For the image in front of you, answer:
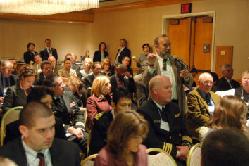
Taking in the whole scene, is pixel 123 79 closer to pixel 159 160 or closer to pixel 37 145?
pixel 159 160

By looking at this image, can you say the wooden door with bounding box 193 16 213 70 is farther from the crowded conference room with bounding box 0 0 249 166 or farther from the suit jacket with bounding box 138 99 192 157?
the suit jacket with bounding box 138 99 192 157

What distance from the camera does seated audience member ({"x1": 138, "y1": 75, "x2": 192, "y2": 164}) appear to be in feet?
9.98

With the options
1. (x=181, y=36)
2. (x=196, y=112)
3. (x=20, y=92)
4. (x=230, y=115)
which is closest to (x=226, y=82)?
(x=196, y=112)

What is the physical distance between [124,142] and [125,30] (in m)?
9.42

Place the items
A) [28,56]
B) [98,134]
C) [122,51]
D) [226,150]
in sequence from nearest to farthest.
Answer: [226,150] < [98,134] < [122,51] < [28,56]

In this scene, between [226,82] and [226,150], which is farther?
[226,82]

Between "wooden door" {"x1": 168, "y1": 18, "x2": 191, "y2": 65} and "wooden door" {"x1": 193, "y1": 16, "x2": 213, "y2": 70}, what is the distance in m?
0.22

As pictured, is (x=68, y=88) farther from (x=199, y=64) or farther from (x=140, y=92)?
(x=199, y=64)

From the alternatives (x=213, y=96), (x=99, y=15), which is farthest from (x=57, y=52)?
(x=213, y=96)

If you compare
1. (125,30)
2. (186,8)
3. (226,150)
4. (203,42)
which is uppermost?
(186,8)

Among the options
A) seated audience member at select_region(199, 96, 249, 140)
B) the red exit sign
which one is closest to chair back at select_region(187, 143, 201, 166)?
seated audience member at select_region(199, 96, 249, 140)

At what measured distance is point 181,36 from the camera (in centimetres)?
964

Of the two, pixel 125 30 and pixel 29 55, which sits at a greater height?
pixel 125 30

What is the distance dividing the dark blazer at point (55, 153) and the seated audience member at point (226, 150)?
104 cm
